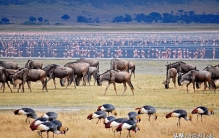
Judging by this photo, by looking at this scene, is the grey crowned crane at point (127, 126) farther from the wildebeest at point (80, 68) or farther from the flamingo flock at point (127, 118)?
the wildebeest at point (80, 68)

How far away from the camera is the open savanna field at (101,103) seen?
2334 cm

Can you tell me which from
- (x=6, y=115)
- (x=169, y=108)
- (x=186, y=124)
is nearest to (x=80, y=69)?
(x=169, y=108)

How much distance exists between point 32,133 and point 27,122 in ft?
7.51

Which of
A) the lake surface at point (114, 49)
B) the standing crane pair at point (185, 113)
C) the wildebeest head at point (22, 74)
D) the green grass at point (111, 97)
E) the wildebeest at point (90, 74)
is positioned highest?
the wildebeest head at point (22, 74)

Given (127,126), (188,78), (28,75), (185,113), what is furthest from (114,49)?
(127,126)

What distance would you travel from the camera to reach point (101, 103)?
32219mm

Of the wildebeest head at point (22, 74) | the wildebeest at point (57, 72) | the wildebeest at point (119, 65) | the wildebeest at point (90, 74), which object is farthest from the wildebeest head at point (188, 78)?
the wildebeest at point (119, 65)

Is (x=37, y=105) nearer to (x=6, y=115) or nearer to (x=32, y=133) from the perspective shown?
(x=6, y=115)

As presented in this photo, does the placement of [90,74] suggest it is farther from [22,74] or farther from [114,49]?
[114,49]

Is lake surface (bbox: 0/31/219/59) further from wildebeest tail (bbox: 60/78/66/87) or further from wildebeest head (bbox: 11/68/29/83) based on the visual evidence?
wildebeest head (bbox: 11/68/29/83)

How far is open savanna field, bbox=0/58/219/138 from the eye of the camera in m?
23.3

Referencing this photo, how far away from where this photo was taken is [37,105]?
31.6 meters

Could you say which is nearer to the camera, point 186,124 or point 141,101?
point 186,124

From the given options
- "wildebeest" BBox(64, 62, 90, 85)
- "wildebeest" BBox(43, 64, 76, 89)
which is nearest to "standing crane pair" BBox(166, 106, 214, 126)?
"wildebeest" BBox(43, 64, 76, 89)
